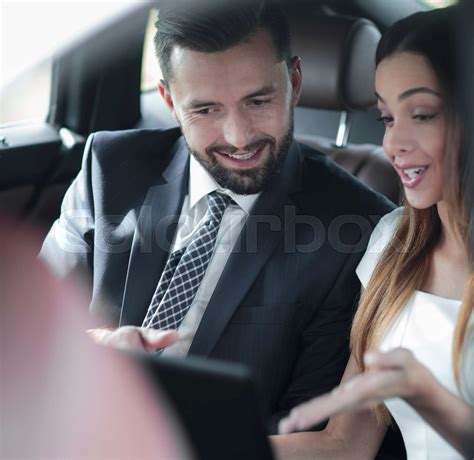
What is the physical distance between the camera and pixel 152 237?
64.2 inches

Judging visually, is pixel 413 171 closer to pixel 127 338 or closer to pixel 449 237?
pixel 449 237

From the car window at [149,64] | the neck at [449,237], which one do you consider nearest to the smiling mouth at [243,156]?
the neck at [449,237]

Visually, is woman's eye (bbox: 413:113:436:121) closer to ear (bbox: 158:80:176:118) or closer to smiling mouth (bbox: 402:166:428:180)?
smiling mouth (bbox: 402:166:428:180)

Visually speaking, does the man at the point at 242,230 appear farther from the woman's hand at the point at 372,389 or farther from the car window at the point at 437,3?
the woman's hand at the point at 372,389

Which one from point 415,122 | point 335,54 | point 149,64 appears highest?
point 415,122

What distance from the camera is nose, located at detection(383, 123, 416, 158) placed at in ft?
4.02

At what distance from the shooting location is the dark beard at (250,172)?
1558 mm

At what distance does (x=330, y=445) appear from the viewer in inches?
53.4

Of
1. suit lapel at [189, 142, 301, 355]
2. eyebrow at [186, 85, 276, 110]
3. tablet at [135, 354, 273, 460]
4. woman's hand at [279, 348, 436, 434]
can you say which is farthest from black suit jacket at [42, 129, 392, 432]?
tablet at [135, 354, 273, 460]

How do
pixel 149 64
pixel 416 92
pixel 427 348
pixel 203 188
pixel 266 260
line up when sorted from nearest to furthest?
pixel 416 92 → pixel 427 348 → pixel 266 260 → pixel 203 188 → pixel 149 64

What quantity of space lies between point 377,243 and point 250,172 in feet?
0.94

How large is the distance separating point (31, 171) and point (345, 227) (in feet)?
3.71

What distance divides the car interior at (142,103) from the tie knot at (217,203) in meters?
0.48

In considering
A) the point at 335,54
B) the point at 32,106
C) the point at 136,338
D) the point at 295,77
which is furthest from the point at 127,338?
the point at 32,106
